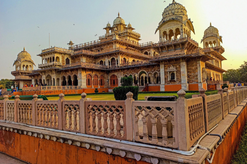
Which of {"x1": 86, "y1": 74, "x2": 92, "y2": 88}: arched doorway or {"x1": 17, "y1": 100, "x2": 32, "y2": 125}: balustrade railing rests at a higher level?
{"x1": 86, "y1": 74, "x2": 92, "y2": 88}: arched doorway

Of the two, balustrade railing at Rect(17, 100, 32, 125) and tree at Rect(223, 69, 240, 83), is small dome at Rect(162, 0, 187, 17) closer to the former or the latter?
balustrade railing at Rect(17, 100, 32, 125)

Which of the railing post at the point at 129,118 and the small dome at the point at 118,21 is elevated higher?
the small dome at the point at 118,21

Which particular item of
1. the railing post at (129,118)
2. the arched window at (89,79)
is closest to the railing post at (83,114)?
the railing post at (129,118)

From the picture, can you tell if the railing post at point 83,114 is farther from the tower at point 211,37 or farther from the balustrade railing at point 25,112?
the tower at point 211,37

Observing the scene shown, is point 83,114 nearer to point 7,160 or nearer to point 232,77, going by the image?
point 7,160

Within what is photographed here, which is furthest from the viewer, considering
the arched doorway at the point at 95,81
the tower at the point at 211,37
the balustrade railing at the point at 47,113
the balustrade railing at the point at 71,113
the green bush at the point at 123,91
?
the tower at the point at 211,37

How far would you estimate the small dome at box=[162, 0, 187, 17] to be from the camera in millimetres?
25406

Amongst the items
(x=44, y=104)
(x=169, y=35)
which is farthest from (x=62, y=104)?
(x=169, y=35)

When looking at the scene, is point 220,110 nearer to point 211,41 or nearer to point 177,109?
point 177,109

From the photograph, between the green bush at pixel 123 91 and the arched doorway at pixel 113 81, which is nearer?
the green bush at pixel 123 91

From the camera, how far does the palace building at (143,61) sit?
23.3 meters

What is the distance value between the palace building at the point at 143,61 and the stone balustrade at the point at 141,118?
1847 centimetres

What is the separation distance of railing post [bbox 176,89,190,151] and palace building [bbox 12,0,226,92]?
20741mm

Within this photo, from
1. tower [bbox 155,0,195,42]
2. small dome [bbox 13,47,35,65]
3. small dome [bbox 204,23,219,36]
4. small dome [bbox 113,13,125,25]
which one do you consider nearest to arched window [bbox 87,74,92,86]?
tower [bbox 155,0,195,42]
